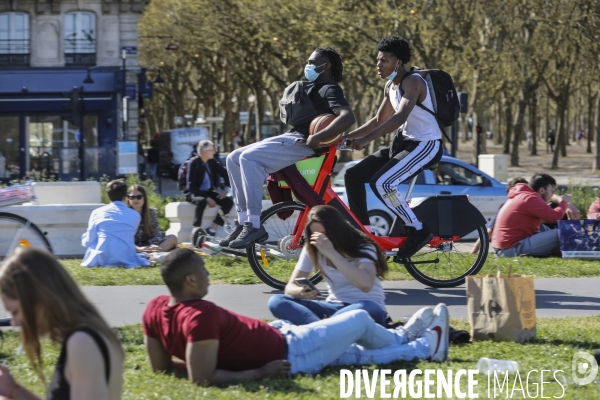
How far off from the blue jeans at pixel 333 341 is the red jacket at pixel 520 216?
6.17 metres

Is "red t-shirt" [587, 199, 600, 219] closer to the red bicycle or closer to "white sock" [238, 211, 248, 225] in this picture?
the red bicycle

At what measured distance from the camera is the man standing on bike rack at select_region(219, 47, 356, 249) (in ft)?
26.9

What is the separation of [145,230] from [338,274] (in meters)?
6.23

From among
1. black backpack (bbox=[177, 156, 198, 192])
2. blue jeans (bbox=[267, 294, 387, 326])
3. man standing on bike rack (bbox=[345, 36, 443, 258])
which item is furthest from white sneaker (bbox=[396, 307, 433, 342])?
black backpack (bbox=[177, 156, 198, 192])

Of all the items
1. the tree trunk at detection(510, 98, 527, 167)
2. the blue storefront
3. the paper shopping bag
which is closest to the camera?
the paper shopping bag

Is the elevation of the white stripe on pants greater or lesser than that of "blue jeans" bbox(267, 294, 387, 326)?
greater

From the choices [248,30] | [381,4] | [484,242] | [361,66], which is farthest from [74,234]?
[248,30]

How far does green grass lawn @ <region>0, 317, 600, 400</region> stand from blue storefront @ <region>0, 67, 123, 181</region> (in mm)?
31593

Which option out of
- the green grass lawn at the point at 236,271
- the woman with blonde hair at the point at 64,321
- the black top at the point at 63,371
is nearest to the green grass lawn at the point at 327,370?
the black top at the point at 63,371

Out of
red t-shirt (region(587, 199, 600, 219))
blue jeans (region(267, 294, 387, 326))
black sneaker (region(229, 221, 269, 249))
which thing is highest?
black sneaker (region(229, 221, 269, 249))

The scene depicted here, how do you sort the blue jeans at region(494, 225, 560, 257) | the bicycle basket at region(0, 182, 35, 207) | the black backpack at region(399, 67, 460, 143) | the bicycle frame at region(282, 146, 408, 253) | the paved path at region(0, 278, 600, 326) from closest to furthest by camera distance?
the bicycle basket at region(0, 182, 35, 207)
the paved path at region(0, 278, 600, 326)
the black backpack at region(399, 67, 460, 143)
the bicycle frame at region(282, 146, 408, 253)
the blue jeans at region(494, 225, 560, 257)

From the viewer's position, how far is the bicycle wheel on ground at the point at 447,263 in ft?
29.3

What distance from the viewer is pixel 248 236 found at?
8.27 metres

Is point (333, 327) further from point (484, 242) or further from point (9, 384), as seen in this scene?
point (484, 242)
